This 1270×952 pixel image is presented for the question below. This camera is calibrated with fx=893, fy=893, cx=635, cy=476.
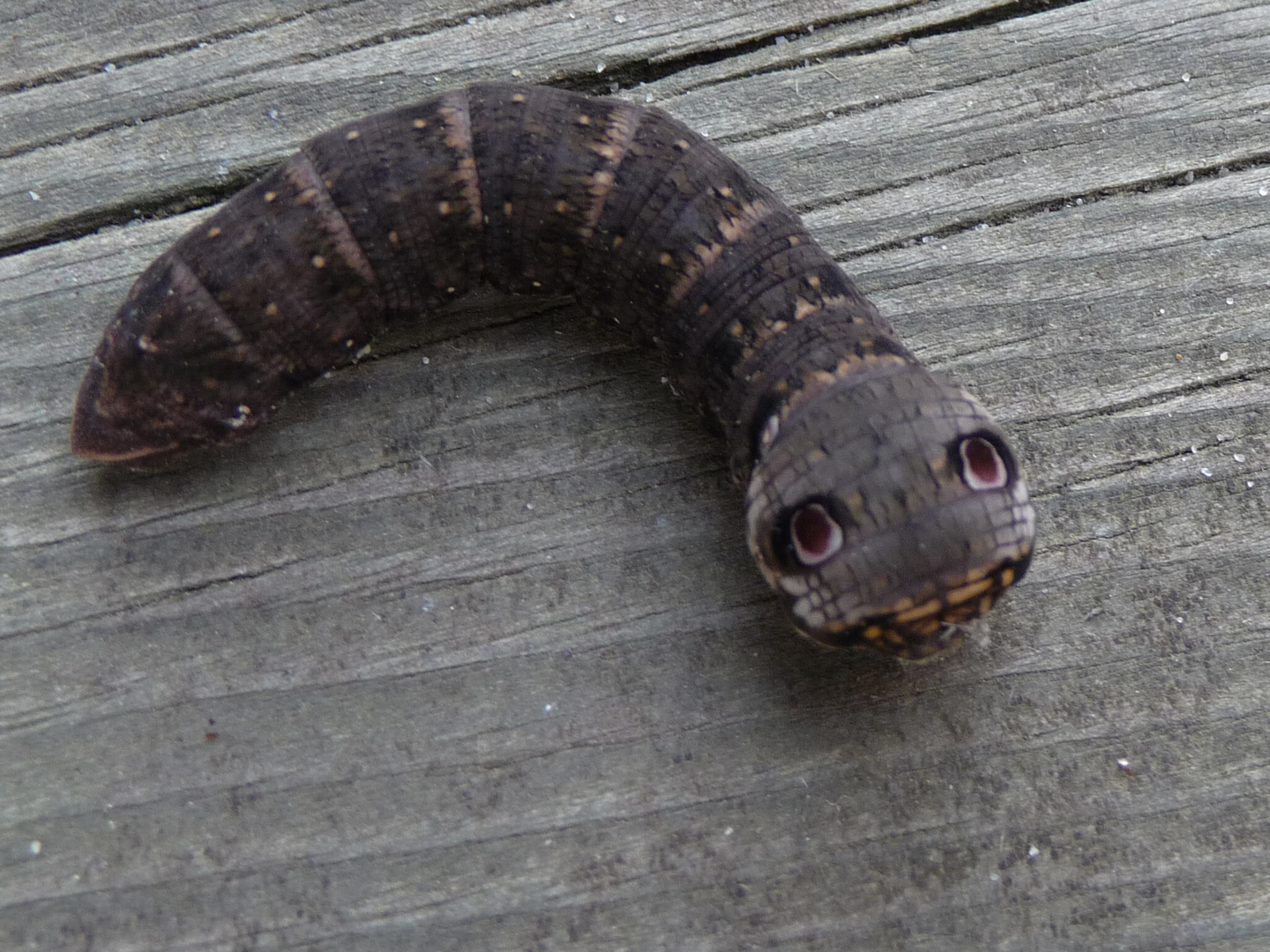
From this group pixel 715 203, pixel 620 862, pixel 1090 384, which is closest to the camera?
pixel 620 862

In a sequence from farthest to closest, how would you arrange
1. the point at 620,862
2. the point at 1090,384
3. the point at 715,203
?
the point at 1090,384 < the point at 715,203 < the point at 620,862

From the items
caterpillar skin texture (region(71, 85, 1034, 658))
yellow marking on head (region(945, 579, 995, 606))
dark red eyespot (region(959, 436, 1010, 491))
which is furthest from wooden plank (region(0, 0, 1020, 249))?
yellow marking on head (region(945, 579, 995, 606))

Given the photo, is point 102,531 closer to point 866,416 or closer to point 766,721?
point 766,721

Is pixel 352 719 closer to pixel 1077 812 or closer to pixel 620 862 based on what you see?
pixel 620 862

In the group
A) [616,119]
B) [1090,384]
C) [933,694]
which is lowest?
[933,694]

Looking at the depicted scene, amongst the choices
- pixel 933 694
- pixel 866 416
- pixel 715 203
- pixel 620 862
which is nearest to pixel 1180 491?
pixel 933 694

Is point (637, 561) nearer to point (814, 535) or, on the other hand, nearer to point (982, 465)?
point (814, 535)

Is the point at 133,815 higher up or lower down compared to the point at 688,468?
lower down

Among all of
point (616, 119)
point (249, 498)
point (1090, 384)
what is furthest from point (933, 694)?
point (249, 498)

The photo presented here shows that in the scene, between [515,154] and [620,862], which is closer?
[620,862]
